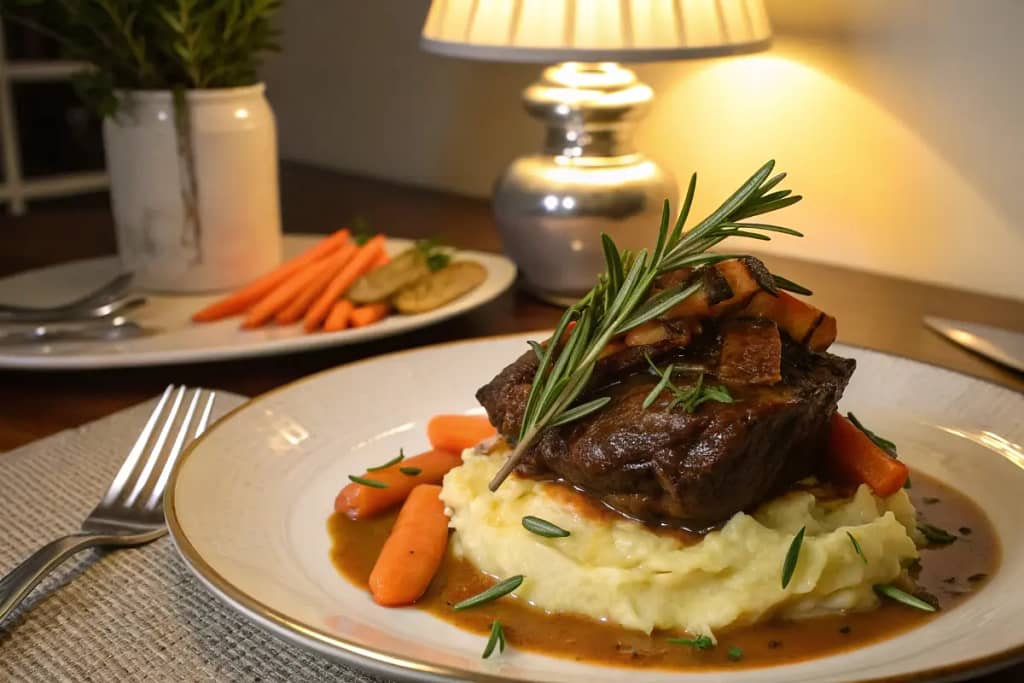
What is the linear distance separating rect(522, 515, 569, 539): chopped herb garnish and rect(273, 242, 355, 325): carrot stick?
132 centimetres

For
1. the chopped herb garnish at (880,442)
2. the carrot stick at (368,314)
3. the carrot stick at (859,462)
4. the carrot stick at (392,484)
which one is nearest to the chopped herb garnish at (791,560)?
the carrot stick at (859,462)

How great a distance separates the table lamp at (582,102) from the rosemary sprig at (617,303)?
44.5 inches

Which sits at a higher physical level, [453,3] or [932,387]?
[453,3]

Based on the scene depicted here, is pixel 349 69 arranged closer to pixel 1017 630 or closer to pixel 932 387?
pixel 932 387

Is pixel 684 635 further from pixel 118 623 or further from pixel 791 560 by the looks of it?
pixel 118 623

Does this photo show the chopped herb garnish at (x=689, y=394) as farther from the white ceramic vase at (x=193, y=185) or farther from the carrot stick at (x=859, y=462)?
the white ceramic vase at (x=193, y=185)

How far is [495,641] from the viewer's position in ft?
4.36

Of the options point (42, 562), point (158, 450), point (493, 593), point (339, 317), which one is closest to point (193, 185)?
point (339, 317)

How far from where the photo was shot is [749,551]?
1.48 m

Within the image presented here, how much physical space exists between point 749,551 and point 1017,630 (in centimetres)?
35

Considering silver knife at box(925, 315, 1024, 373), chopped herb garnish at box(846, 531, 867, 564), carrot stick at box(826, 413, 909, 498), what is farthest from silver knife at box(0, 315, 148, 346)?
silver knife at box(925, 315, 1024, 373)

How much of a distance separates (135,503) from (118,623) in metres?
0.34

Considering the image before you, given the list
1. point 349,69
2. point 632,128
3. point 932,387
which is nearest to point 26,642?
point 932,387

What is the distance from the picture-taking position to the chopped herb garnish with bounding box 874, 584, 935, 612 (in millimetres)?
1397
